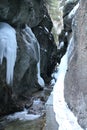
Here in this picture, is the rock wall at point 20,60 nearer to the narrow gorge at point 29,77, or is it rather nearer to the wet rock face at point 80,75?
the narrow gorge at point 29,77

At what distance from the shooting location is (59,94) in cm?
295

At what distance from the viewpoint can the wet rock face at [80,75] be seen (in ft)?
6.75

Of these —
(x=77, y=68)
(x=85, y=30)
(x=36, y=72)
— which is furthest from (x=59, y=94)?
(x=36, y=72)

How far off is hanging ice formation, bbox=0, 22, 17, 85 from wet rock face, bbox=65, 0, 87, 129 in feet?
18.8

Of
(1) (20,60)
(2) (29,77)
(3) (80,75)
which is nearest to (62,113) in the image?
(3) (80,75)

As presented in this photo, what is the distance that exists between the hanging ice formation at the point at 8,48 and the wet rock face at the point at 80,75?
5.73 meters

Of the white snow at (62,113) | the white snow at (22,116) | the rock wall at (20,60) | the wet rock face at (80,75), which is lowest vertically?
the white snow at (22,116)

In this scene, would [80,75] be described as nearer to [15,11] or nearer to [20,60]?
[15,11]

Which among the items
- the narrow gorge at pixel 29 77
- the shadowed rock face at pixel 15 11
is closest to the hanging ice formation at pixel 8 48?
the narrow gorge at pixel 29 77

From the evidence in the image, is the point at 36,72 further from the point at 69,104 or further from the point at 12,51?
the point at 69,104

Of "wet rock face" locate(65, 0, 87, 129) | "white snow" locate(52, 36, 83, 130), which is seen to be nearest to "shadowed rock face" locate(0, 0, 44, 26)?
"white snow" locate(52, 36, 83, 130)

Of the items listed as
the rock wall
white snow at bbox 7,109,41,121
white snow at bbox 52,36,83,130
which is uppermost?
white snow at bbox 52,36,83,130

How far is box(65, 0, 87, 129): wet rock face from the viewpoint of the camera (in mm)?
2057

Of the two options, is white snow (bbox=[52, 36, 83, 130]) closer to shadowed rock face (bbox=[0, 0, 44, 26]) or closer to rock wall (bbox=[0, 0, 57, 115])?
rock wall (bbox=[0, 0, 57, 115])
